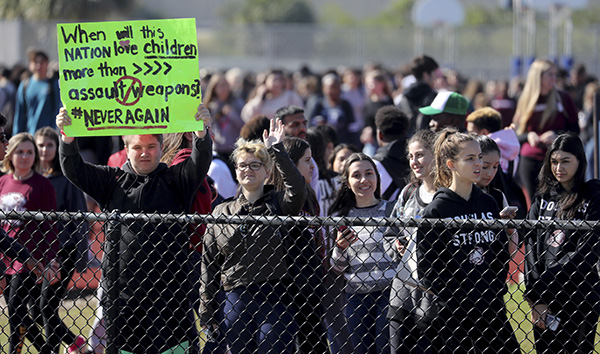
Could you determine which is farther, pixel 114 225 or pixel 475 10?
pixel 475 10

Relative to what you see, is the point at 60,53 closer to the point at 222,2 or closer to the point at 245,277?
the point at 245,277

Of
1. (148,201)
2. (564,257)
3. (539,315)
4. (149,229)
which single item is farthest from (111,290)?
(564,257)

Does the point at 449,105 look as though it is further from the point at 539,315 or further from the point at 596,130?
the point at 539,315

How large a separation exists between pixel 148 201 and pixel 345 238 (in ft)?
3.81

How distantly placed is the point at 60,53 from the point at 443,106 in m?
3.19

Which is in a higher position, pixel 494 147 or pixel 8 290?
pixel 494 147

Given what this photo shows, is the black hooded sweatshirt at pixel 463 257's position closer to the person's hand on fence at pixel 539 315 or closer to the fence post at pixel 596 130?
the person's hand on fence at pixel 539 315

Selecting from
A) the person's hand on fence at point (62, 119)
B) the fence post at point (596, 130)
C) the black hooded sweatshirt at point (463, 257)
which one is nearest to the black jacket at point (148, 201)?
the person's hand on fence at point (62, 119)

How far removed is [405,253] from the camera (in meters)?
4.61

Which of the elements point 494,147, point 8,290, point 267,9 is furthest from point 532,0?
point 267,9

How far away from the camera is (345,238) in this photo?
4723 mm

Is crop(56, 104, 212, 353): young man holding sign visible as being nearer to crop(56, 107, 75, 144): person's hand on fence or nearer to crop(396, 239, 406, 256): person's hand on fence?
crop(56, 107, 75, 144): person's hand on fence

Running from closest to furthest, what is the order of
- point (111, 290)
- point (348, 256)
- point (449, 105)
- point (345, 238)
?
point (111, 290) < point (345, 238) < point (348, 256) < point (449, 105)

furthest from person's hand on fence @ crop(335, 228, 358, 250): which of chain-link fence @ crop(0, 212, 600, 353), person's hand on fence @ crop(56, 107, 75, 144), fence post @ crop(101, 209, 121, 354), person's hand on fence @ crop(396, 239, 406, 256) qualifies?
person's hand on fence @ crop(56, 107, 75, 144)
